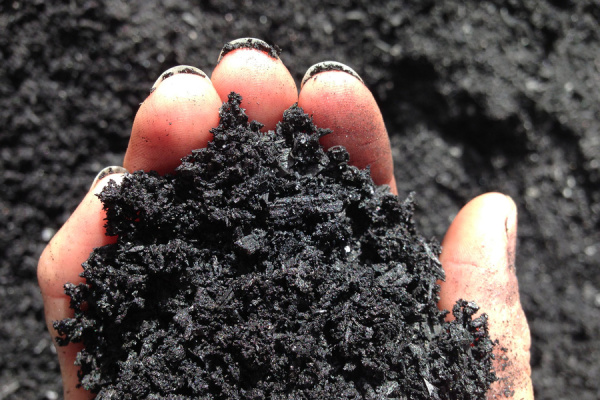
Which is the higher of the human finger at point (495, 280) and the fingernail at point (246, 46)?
the fingernail at point (246, 46)

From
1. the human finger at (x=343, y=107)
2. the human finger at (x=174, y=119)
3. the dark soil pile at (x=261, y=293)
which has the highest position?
the human finger at (x=343, y=107)

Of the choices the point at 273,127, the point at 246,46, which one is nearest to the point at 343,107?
the point at 273,127

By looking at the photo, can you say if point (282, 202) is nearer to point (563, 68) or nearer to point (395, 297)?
point (395, 297)

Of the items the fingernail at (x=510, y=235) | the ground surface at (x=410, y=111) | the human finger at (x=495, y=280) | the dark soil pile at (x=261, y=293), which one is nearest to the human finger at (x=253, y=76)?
the dark soil pile at (x=261, y=293)

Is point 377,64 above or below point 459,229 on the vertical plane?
above

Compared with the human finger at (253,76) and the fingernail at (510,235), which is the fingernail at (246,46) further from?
the fingernail at (510,235)

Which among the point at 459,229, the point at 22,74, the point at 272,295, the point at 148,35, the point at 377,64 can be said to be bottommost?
the point at 272,295

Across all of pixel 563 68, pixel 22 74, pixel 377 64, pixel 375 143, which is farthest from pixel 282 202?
pixel 563 68

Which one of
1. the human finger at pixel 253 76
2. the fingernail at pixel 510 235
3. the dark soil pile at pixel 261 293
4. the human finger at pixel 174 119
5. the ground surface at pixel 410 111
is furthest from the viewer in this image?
the ground surface at pixel 410 111
